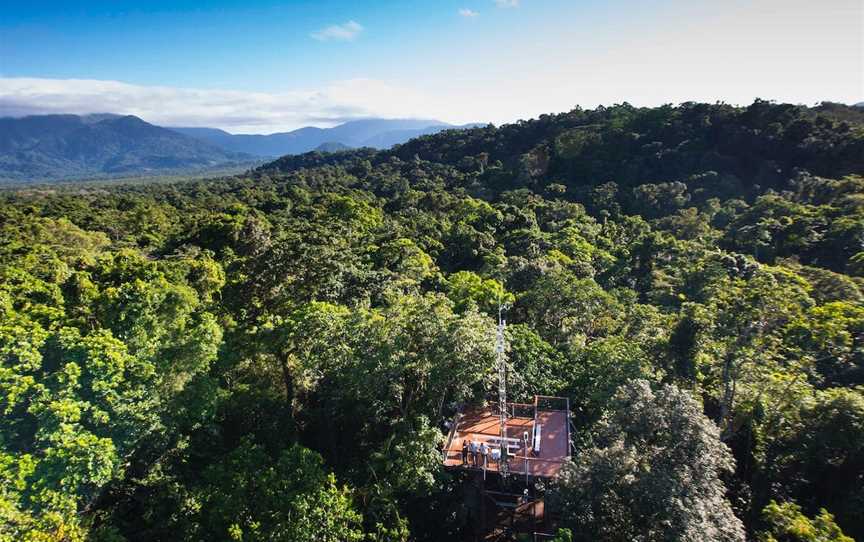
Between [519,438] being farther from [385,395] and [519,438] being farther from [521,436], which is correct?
[385,395]

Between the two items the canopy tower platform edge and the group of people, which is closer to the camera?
the canopy tower platform edge

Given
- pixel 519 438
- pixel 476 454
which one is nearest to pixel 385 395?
pixel 476 454

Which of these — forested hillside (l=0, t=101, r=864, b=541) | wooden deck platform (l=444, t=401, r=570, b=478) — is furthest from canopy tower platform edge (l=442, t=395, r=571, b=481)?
forested hillside (l=0, t=101, r=864, b=541)

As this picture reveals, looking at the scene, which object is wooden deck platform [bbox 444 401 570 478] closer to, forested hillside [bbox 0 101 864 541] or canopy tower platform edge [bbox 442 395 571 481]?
canopy tower platform edge [bbox 442 395 571 481]

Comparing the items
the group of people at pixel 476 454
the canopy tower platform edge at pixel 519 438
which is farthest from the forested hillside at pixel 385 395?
the group of people at pixel 476 454

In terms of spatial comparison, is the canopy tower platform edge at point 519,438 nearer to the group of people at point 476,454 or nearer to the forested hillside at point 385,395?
the group of people at point 476,454

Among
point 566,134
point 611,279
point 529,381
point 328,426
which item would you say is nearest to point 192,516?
point 328,426
